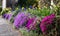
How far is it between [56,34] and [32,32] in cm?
150

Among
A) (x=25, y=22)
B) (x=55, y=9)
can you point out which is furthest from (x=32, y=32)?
(x=25, y=22)

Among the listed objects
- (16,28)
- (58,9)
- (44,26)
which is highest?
(58,9)

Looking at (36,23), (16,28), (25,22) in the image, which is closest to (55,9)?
(36,23)

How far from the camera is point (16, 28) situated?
30.0ft

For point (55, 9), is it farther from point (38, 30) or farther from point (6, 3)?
point (6, 3)

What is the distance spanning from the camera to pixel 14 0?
20.4 metres

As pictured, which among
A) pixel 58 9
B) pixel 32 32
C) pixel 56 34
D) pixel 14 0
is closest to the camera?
pixel 56 34

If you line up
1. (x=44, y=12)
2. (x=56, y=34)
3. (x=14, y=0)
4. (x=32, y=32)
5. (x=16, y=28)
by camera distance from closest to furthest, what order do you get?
(x=56, y=34), (x=32, y=32), (x=44, y=12), (x=16, y=28), (x=14, y=0)

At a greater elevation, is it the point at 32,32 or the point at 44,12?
the point at 44,12

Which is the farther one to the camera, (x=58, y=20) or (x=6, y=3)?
(x=6, y=3)

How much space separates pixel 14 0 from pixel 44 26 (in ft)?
50.1

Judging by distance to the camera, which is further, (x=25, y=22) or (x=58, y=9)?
(x=25, y=22)

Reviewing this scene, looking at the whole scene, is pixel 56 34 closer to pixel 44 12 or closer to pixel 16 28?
pixel 44 12

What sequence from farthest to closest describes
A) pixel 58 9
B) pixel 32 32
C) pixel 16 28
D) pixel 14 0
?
pixel 14 0 → pixel 16 28 → pixel 32 32 → pixel 58 9
